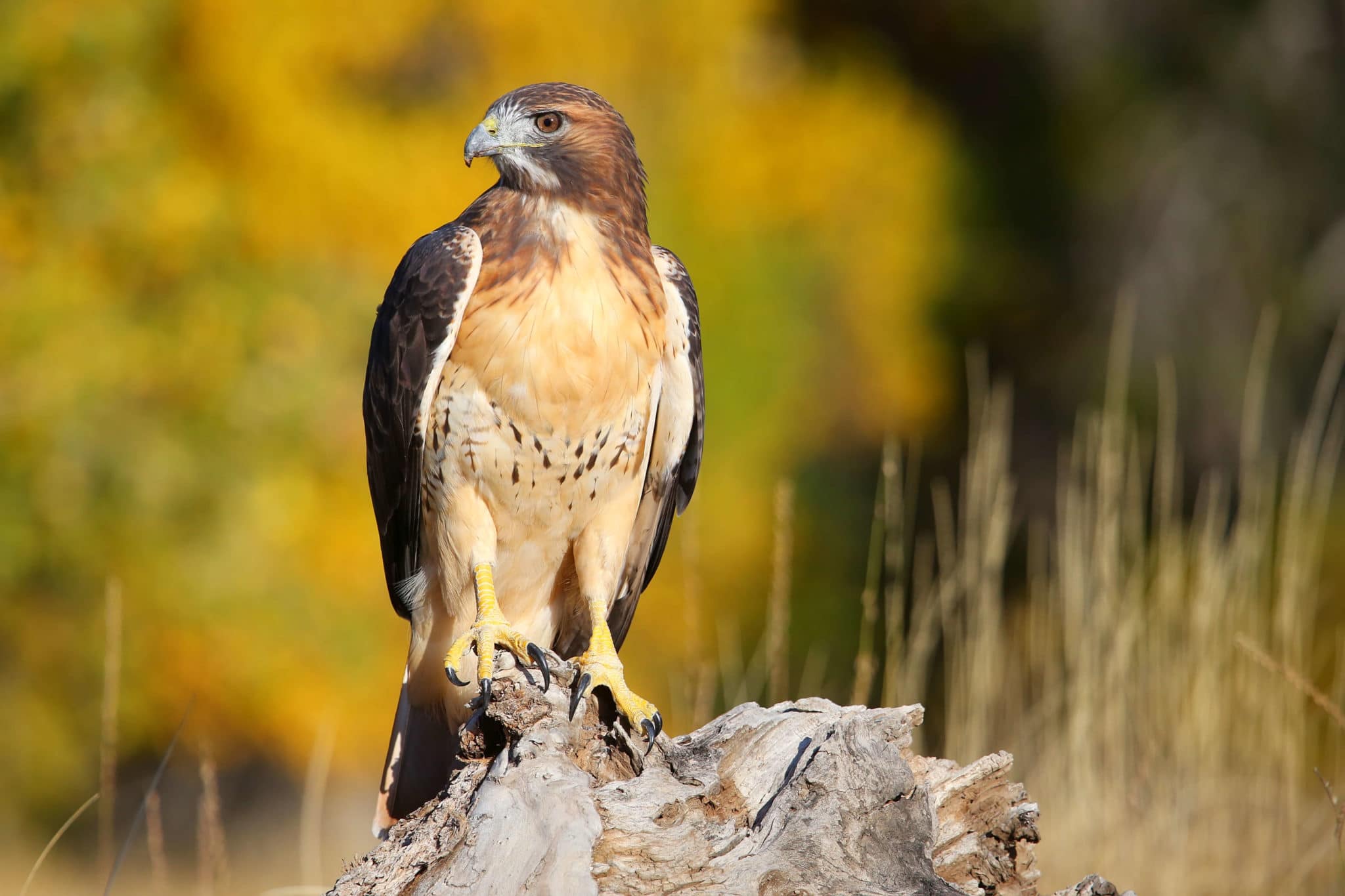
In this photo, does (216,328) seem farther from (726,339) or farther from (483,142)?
(483,142)

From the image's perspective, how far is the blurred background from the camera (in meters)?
8.13

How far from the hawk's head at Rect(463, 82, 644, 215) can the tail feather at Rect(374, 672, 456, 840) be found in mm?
1698

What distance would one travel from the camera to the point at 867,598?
433 centimetres

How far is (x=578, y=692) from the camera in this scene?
3.38 m

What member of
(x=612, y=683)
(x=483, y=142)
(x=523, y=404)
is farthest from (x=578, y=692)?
(x=483, y=142)

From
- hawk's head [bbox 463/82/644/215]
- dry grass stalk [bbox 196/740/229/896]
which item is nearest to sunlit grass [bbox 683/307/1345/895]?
hawk's head [bbox 463/82/644/215]

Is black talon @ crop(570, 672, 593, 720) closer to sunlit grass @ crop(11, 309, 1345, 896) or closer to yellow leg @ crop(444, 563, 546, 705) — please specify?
yellow leg @ crop(444, 563, 546, 705)

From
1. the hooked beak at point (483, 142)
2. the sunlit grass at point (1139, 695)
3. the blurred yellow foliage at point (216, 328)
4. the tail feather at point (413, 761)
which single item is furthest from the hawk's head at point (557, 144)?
the blurred yellow foliage at point (216, 328)

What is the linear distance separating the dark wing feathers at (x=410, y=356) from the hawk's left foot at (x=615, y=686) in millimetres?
831

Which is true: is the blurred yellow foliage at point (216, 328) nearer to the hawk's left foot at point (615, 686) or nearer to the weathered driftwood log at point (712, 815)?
the hawk's left foot at point (615, 686)

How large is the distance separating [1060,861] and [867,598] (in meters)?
1.41

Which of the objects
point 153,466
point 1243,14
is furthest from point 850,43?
point 153,466

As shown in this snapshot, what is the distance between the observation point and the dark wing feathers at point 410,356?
3.84 meters

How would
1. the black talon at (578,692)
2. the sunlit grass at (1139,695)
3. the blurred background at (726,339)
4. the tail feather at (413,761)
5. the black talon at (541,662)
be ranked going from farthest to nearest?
the blurred background at (726,339) → the sunlit grass at (1139,695) → the tail feather at (413,761) → the black talon at (541,662) → the black talon at (578,692)
